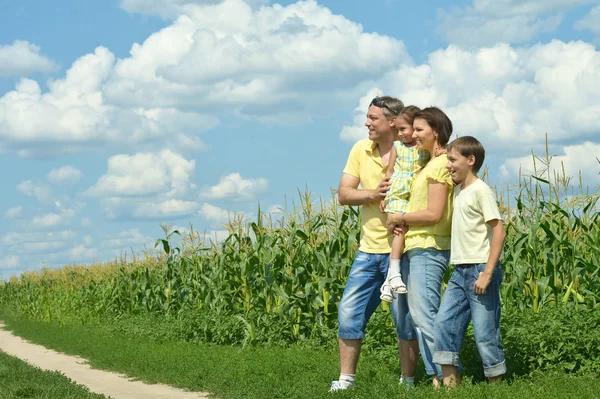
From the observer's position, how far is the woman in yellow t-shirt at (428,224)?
670 cm

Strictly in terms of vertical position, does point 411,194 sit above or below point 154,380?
above

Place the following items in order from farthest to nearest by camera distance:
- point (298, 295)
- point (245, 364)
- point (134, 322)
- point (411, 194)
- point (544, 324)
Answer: point (134, 322) → point (298, 295) → point (245, 364) → point (544, 324) → point (411, 194)

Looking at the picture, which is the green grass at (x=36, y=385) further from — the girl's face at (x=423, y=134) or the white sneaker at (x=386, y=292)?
the girl's face at (x=423, y=134)

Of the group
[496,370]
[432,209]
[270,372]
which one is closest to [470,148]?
[432,209]

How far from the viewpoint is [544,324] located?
27.5 ft

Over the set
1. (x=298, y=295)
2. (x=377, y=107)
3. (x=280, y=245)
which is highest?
(x=377, y=107)

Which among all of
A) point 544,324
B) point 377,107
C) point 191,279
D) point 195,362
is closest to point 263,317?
point 195,362

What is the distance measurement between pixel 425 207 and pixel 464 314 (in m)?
1.03

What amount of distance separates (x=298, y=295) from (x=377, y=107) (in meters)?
4.93

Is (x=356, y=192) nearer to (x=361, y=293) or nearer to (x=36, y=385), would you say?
(x=361, y=293)

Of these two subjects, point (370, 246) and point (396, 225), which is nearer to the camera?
point (396, 225)

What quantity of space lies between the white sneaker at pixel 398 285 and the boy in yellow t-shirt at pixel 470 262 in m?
0.39

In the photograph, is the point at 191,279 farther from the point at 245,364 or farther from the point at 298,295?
the point at 245,364

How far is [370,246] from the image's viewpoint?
7.24 m
